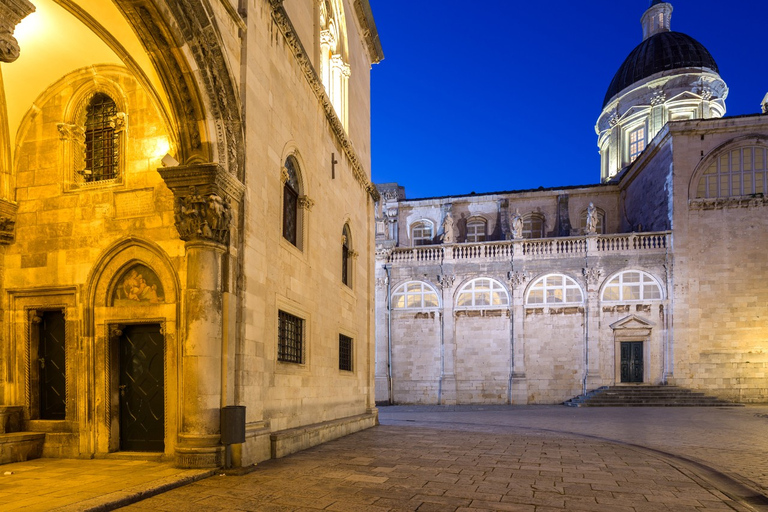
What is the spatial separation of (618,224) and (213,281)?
119 ft

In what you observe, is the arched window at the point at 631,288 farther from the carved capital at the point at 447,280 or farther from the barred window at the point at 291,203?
the barred window at the point at 291,203

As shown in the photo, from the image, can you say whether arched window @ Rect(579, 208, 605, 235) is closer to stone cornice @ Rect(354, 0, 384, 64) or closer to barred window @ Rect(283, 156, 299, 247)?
stone cornice @ Rect(354, 0, 384, 64)

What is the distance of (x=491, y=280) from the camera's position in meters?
33.7

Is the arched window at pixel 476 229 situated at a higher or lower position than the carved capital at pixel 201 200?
higher

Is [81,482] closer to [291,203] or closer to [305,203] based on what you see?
[291,203]

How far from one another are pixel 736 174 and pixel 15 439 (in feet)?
111

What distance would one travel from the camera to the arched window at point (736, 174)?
102 feet

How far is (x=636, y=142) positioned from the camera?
4488 cm

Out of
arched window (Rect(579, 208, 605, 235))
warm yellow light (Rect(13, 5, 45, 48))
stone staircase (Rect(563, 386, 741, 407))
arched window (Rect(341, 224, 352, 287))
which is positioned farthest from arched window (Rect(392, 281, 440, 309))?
warm yellow light (Rect(13, 5, 45, 48))

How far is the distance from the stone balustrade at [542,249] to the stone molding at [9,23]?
29.8 m

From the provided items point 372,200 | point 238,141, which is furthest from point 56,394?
point 372,200

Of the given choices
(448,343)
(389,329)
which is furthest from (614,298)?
(389,329)

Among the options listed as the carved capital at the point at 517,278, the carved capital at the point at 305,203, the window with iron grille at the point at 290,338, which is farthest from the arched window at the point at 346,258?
the carved capital at the point at 517,278

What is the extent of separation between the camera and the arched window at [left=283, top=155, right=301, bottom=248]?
12.1m
